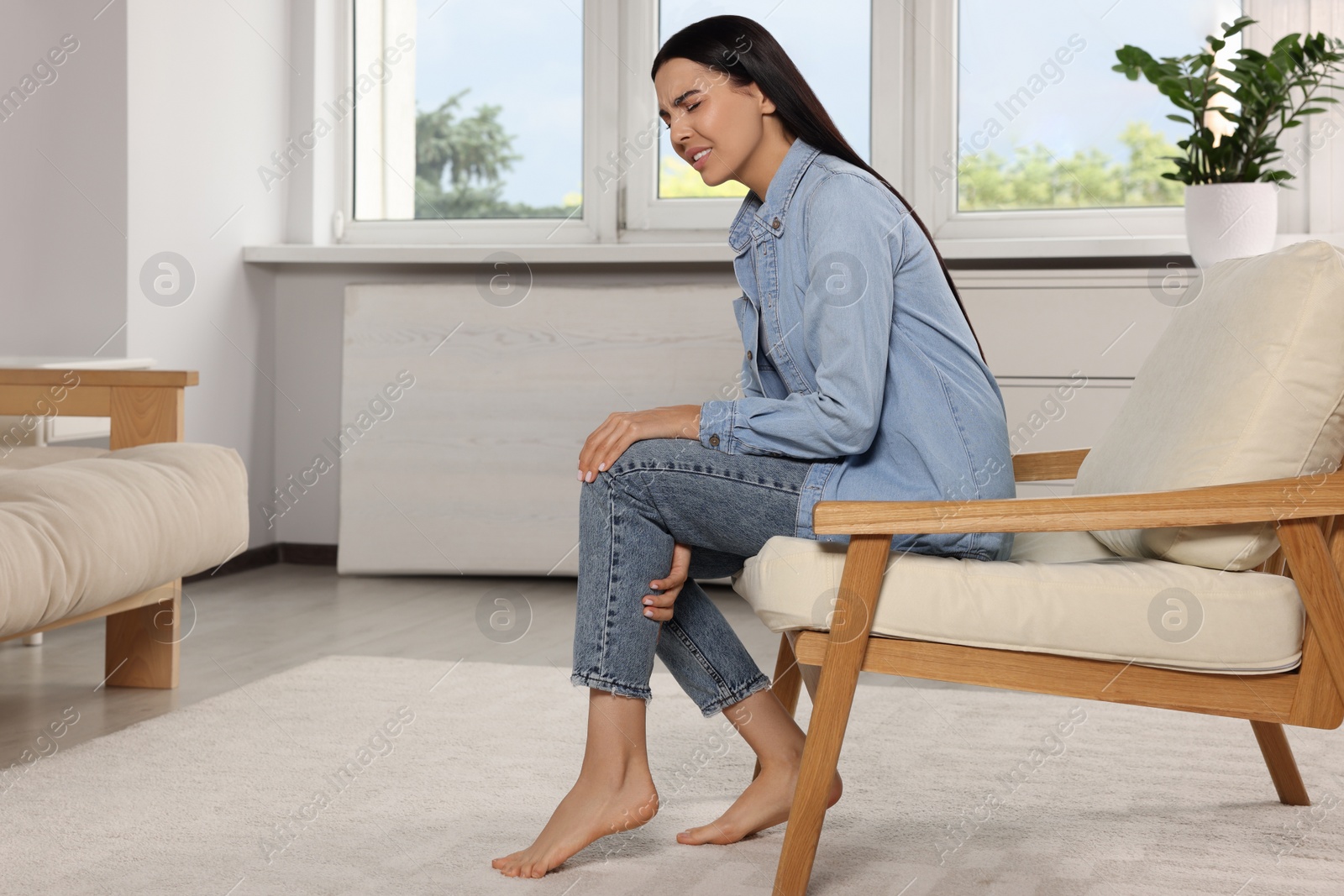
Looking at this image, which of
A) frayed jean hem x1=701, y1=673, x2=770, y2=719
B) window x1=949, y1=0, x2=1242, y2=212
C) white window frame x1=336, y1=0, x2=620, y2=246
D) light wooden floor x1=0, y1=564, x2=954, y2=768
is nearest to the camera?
frayed jean hem x1=701, y1=673, x2=770, y2=719

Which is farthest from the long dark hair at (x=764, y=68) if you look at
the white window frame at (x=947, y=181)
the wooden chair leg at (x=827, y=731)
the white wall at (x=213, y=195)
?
the white wall at (x=213, y=195)

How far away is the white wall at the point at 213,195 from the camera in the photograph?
3168 mm

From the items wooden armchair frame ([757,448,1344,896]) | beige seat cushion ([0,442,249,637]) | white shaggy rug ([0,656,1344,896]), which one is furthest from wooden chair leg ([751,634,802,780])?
beige seat cushion ([0,442,249,637])

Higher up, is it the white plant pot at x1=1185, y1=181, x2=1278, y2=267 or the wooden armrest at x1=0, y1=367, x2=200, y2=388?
the white plant pot at x1=1185, y1=181, x2=1278, y2=267

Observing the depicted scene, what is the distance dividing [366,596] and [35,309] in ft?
3.54

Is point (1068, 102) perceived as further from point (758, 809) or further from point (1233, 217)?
point (758, 809)

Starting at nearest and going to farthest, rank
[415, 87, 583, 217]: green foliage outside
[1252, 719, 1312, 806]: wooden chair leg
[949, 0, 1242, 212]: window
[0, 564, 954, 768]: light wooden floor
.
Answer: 1. [1252, 719, 1312, 806]: wooden chair leg
2. [0, 564, 954, 768]: light wooden floor
3. [949, 0, 1242, 212]: window
4. [415, 87, 583, 217]: green foliage outside

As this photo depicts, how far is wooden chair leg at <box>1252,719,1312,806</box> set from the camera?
1.66 metres

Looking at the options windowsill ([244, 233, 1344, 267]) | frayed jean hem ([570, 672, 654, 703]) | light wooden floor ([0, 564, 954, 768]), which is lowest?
light wooden floor ([0, 564, 954, 768])

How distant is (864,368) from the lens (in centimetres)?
129

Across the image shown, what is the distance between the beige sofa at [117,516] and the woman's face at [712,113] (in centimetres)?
104

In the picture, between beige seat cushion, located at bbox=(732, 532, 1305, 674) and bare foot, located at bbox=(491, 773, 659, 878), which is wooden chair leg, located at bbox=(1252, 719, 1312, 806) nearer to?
beige seat cushion, located at bbox=(732, 532, 1305, 674)

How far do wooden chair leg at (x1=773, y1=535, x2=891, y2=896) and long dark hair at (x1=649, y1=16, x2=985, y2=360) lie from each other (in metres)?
0.34

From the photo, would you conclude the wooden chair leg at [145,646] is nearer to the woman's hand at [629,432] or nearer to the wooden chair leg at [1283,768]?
the woman's hand at [629,432]
